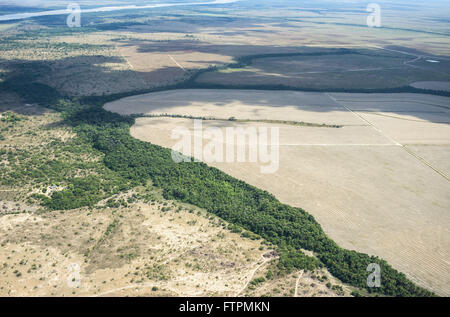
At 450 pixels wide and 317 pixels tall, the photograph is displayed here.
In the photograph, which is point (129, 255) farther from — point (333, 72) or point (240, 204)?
point (333, 72)

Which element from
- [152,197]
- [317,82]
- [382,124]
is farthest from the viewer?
[317,82]

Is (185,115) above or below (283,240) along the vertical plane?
above

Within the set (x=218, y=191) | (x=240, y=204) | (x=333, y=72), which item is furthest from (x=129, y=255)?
(x=333, y=72)

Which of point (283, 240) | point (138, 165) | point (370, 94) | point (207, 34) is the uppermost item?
point (207, 34)

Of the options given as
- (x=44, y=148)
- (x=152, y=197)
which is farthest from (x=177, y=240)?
(x=44, y=148)

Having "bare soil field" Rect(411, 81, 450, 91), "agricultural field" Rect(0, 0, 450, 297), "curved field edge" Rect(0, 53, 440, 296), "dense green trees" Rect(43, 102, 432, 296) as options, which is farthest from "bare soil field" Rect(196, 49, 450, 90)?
"dense green trees" Rect(43, 102, 432, 296)

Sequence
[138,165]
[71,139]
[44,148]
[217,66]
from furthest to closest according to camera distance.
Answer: [217,66] < [71,139] < [44,148] < [138,165]

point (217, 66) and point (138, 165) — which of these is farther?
point (217, 66)

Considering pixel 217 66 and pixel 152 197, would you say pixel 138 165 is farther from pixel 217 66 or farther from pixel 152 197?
pixel 217 66
